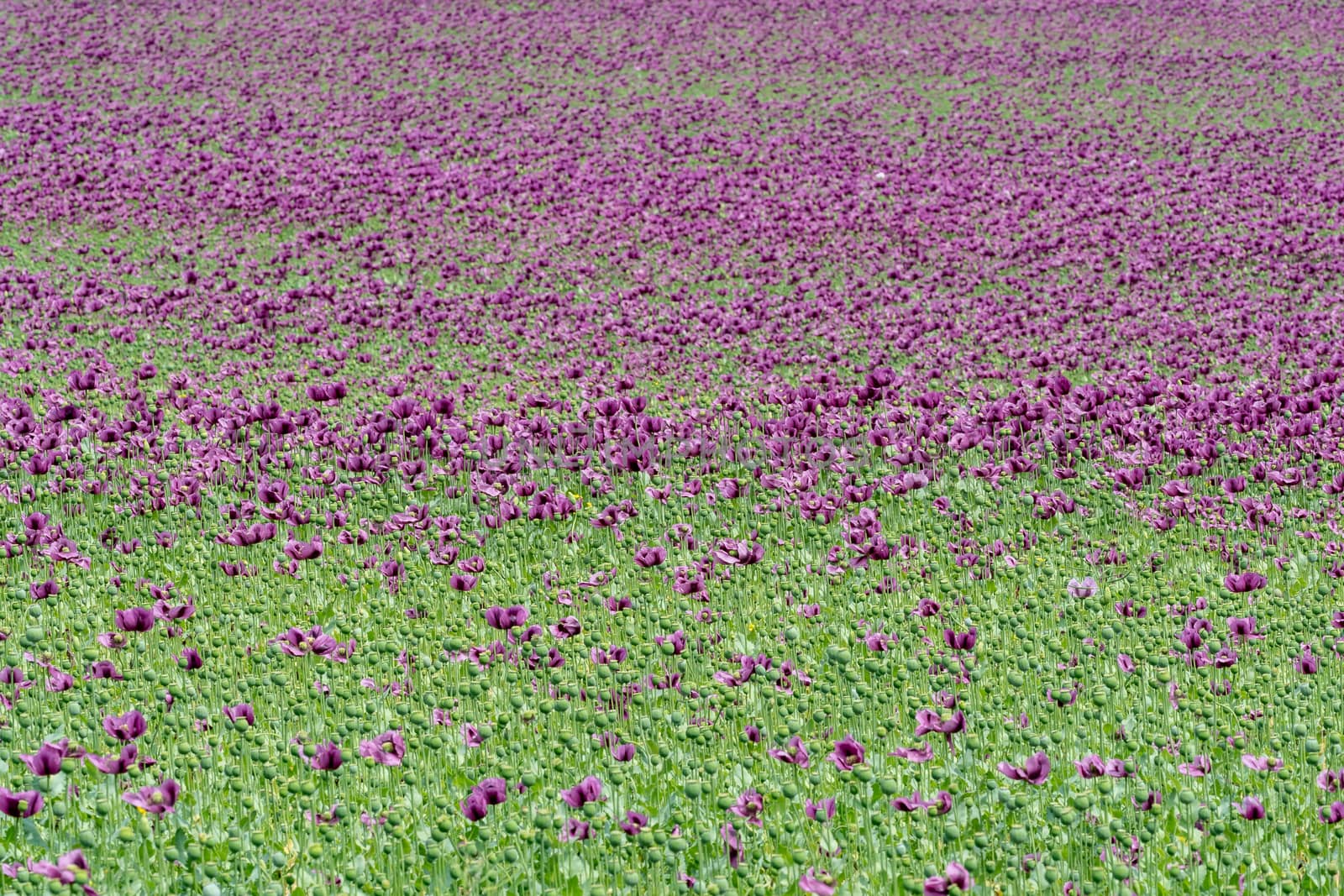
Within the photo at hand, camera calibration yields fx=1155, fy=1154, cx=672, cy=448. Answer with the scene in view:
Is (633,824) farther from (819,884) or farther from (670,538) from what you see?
(670,538)

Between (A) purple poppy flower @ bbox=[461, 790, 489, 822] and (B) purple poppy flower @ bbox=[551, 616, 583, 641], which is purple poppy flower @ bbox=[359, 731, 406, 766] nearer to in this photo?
(A) purple poppy flower @ bbox=[461, 790, 489, 822]

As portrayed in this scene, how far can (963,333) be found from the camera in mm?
17172

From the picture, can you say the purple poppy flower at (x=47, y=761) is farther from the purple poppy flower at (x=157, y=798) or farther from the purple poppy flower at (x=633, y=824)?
the purple poppy flower at (x=633, y=824)

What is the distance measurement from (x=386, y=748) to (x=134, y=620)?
1.73 meters

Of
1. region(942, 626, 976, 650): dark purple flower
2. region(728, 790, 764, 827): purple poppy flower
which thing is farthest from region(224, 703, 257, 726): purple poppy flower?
region(942, 626, 976, 650): dark purple flower

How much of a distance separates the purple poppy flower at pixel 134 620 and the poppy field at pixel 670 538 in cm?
3

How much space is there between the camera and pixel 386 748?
15.4 ft

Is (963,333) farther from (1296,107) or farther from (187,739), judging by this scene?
(1296,107)

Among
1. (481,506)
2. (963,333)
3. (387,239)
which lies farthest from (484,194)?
(481,506)

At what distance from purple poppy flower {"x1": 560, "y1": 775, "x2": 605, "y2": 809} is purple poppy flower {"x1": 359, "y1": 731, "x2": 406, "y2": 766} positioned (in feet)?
2.40

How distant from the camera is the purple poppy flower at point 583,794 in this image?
14.3 feet

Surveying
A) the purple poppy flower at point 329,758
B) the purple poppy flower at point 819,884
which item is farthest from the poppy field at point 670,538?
the purple poppy flower at point 329,758

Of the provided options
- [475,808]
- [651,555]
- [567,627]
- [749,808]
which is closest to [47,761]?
[475,808]

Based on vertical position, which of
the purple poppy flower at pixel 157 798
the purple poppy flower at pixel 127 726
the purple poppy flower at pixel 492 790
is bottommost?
the purple poppy flower at pixel 492 790
